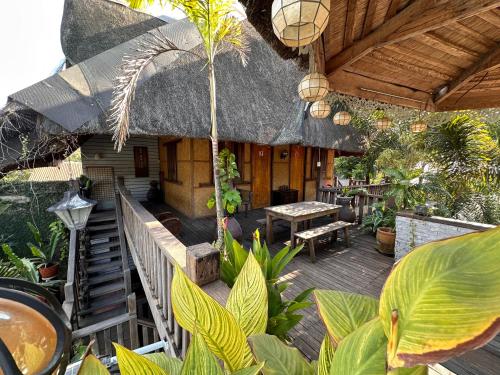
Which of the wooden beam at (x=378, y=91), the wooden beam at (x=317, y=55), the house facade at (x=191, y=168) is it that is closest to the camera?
the wooden beam at (x=317, y=55)

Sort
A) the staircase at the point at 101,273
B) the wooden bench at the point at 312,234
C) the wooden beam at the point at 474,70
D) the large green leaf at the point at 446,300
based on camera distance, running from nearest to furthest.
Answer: the large green leaf at the point at 446,300
the wooden beam at the point at 474,70
the wooden bench at the point at 312,234
the staircase at the point at 101,273

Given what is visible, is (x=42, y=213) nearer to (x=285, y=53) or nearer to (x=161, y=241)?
(x=161, y=241)

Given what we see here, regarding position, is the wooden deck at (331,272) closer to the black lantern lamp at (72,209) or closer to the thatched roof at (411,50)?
the black lantern lamp at (72,209)

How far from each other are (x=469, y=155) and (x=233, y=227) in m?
5.53

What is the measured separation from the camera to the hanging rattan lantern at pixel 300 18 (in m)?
1.44

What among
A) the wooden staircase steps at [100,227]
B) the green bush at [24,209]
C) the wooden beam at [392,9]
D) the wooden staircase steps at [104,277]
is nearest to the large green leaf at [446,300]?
the wooden beam at [392,9]

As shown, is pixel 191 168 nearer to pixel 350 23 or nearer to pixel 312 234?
pixel 312 234

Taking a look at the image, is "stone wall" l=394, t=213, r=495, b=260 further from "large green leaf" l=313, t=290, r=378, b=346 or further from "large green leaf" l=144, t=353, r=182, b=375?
"large green leaf" l=144, t=353, r=182, b=375

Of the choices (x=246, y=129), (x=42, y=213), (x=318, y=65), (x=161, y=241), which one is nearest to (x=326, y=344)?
(x=161, y=241)

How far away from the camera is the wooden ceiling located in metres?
2.07

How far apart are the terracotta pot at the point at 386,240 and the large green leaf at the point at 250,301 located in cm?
472

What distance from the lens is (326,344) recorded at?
74cm

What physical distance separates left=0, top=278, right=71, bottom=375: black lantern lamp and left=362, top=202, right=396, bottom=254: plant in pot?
543 cm

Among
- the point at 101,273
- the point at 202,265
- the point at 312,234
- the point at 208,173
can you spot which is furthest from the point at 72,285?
the point at 312,234
